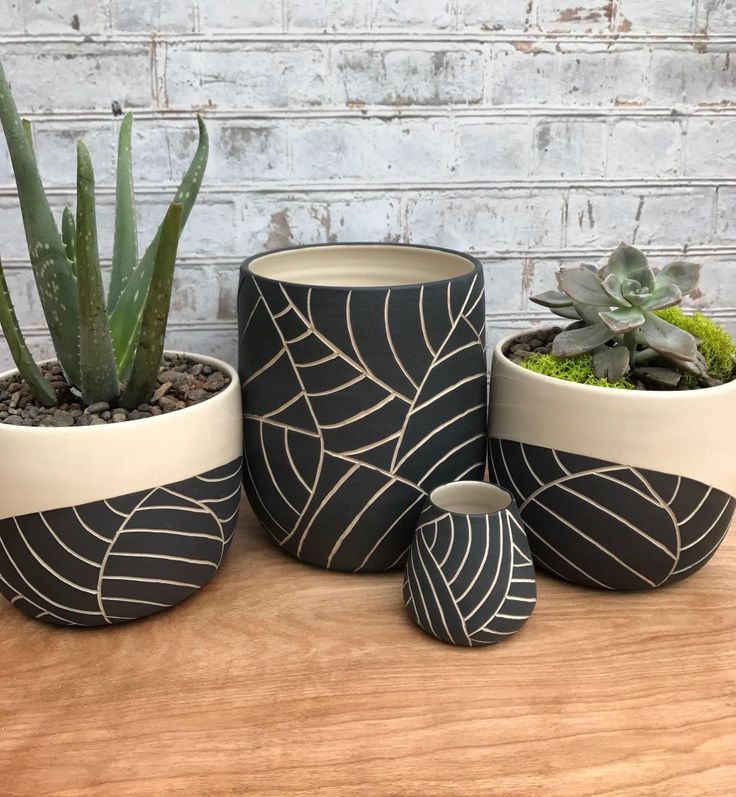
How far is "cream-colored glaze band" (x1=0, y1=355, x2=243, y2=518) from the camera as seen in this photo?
511mm

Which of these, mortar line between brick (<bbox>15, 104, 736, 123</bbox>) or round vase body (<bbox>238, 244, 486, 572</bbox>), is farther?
mortar line between brick (<bbox>15, 104, 736, 123</bbox>)

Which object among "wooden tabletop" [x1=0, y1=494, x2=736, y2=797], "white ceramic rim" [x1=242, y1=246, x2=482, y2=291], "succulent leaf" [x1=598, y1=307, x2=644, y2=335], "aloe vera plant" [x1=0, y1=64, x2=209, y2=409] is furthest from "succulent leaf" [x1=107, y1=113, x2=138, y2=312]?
"succulent leaf" [x1=598, y1=307, x2=644, y2=335]

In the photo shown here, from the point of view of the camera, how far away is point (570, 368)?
1.98 ft

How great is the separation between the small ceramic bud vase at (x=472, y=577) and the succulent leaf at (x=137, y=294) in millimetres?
259

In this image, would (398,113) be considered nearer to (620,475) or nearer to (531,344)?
(531,344)

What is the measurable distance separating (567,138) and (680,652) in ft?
1.53

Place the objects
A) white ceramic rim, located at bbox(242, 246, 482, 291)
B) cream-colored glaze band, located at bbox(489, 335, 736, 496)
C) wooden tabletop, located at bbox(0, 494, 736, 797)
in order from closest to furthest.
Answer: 1. wooden tabletop, located at bbox(0, 494, 736, 797)
2. cream-colored glaze band, located at bbox(489, 335, 736, 496)
3. white ceramic rim, located at bbox(242, 246, 482, 291)

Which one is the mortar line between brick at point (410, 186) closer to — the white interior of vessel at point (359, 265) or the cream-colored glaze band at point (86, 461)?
the white interior of vessel at point (359, 265)

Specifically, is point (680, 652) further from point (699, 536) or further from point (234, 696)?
point (234, 696)

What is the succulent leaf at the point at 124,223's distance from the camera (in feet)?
1.94

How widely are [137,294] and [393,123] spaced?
0.30m

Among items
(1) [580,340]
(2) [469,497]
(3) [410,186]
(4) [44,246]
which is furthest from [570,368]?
(4) [44,246]

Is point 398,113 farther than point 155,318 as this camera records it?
Yes

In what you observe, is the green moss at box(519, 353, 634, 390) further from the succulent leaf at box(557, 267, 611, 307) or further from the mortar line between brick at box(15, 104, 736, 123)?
the mortar line between brick at box(15, 104, 736, 123)
